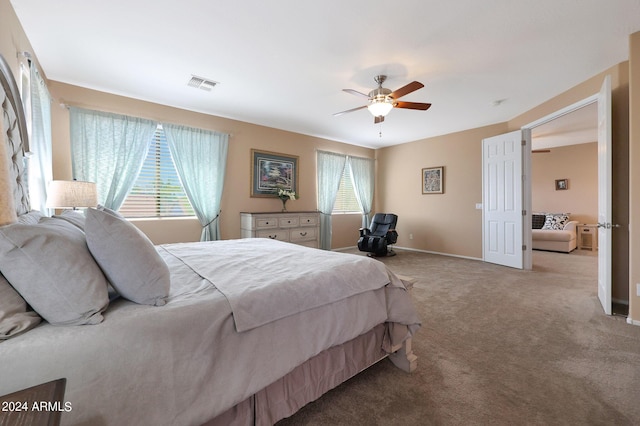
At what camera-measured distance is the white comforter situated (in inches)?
33.6

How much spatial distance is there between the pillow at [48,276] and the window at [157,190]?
316cm

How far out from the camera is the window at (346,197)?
6411 millimetres

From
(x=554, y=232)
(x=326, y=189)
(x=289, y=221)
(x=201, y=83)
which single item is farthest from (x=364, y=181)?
(x=554, y=232)

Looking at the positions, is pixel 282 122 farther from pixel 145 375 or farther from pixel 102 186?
pixel 145 375

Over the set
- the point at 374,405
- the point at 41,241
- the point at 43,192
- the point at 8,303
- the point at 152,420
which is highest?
the point at 43,192

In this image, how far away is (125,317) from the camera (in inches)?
39.8

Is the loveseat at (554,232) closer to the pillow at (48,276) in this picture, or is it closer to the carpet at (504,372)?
the carpet at (504,372)

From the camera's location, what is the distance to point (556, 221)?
6.64 meters

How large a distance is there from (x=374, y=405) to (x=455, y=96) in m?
3.85

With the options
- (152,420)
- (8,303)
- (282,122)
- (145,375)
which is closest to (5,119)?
(8,303)

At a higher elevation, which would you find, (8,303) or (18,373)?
(8,303)

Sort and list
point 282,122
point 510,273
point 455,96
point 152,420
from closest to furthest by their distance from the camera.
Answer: point 152,420
point 455,96
point 510,273
point 282,122

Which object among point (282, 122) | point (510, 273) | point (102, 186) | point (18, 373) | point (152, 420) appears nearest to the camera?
point (18, 373)

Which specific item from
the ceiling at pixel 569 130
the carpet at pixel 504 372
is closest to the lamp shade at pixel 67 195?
the carpet at pixel 504 372
